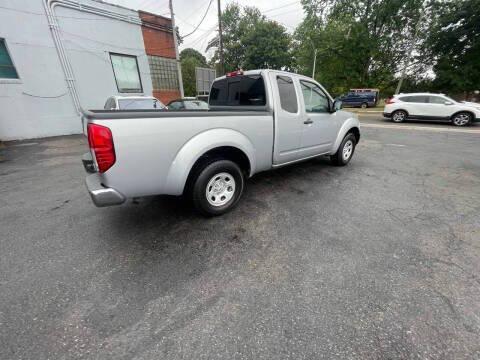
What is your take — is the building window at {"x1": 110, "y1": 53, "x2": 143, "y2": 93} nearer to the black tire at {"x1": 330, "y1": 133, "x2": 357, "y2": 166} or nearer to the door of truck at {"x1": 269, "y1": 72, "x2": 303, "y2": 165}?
the door of truck at {"x1": 269, "y1": 72, "x2": 303, "y2": 165}

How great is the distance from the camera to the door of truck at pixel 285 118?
3.31 m

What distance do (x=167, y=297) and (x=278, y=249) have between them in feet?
3.95

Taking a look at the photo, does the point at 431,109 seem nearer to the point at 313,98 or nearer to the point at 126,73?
the point at 313,98

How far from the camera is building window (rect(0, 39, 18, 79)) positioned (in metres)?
8.33

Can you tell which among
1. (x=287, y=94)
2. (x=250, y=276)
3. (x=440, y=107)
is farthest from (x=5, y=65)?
(x=440, y=107)

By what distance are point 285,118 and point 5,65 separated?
37.8ft

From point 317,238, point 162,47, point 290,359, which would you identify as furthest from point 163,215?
point 162,47

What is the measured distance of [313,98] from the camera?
13.1ft

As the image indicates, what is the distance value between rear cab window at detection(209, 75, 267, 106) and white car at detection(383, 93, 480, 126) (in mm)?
13037

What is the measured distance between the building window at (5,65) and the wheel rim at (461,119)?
20.3 metres

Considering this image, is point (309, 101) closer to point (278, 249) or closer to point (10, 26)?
point (278, 249)

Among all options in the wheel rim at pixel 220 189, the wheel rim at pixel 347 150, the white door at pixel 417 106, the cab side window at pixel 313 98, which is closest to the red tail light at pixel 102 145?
the wheel rim at pixel 220 189

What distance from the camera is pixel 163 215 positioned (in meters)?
3.12

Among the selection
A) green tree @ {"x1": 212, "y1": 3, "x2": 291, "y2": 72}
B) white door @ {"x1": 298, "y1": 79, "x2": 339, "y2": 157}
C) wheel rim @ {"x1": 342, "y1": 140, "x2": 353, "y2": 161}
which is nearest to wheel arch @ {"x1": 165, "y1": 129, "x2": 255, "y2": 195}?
white door @ {"x1": 298, "y1": 79, "x2": 339, "y2": 157}
